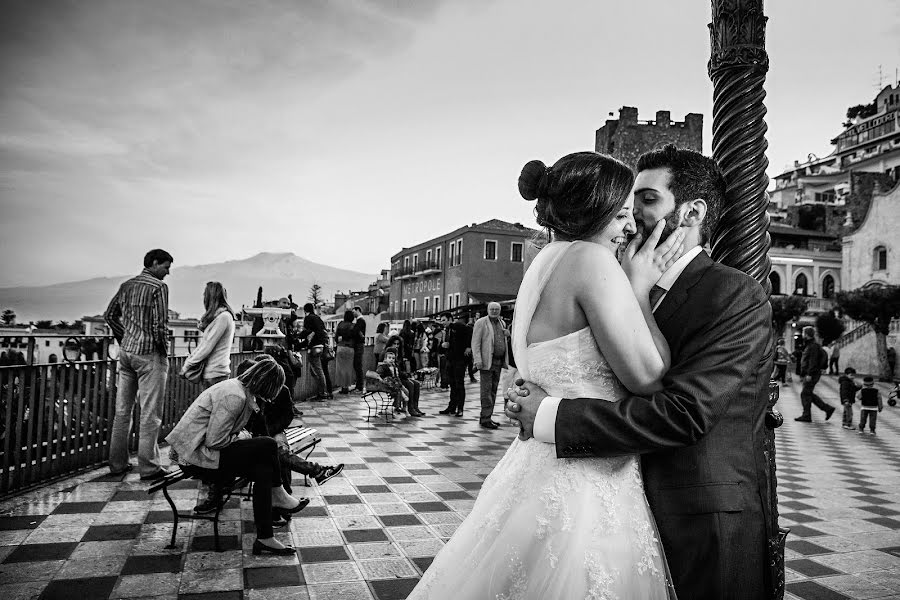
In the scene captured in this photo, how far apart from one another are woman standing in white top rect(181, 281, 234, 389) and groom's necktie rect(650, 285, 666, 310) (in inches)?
226

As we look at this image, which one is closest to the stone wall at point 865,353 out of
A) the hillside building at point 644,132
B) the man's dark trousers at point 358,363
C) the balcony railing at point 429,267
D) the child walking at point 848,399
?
the hillside building at point 644,132

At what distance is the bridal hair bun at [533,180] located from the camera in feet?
6.31

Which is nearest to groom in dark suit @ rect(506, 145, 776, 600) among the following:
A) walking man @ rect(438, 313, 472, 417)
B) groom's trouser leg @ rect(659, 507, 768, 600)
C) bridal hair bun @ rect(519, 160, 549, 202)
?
groom's trouser leg @ rect(659, 507, 768, 600)

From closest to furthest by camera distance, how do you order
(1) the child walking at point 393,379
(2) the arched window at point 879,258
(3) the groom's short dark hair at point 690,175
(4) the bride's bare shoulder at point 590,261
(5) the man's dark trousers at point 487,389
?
(4) the bride's bare shoulder at point 590,261 → (3) the groom's short dark hair at point 690,175 → (5) the man's dark trousers at point 487,389 → (1) the child walking at point 393,379 → (2) the arched window at point 879,258

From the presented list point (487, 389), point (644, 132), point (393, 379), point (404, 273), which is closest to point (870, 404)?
point (487, 389)

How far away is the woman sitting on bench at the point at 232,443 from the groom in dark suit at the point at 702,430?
2.98 metres

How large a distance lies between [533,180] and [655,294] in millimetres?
472

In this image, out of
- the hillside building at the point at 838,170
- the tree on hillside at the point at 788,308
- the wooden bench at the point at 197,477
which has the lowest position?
the wooden bench at the point at 197,477

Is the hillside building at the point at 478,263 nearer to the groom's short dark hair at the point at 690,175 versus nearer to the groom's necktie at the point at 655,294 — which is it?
the groom's short dark hair at the point at 690,175

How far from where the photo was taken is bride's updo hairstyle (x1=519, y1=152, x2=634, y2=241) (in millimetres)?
1814

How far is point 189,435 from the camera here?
4.36 meters

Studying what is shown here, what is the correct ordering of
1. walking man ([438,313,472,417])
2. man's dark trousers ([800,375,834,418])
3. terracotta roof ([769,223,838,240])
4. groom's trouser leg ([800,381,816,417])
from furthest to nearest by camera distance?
terracotta roof ([769,223,838,240])
groom's trouser leg ([800,381,816,417])
man's dark trousers ([800,375,834,418])
walking man ([438,313,472,417])

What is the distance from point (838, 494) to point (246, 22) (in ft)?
35.7

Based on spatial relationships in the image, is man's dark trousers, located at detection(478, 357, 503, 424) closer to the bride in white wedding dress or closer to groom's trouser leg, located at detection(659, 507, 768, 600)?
the bride in white wedding dress
